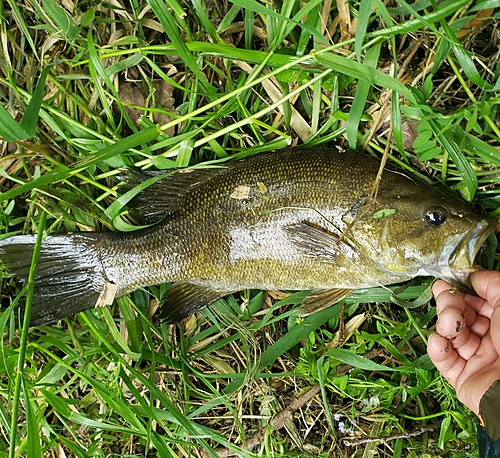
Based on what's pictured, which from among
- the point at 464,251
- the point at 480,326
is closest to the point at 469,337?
the point at 480,326

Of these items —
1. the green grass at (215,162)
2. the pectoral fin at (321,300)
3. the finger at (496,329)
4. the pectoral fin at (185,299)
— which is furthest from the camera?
the pectoral fin at (185,299)

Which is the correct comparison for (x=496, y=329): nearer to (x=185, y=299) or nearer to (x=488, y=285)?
(x=488, y=285)

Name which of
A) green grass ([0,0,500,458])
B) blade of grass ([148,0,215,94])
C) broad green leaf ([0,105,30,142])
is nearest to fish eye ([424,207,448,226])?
green grass ([0,0,500,458])

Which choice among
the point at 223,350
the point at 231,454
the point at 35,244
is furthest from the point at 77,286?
the point at 231,454

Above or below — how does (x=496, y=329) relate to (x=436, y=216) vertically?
below

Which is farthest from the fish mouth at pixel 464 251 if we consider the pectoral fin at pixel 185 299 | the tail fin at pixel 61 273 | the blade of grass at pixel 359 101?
the tail fin at pixel 61 273

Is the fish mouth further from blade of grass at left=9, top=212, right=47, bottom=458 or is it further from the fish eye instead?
blade of grass at left=9, top=212, right=47, bottom=458

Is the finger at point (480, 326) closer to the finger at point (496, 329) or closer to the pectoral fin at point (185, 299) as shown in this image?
the finger at point (496, 329)
